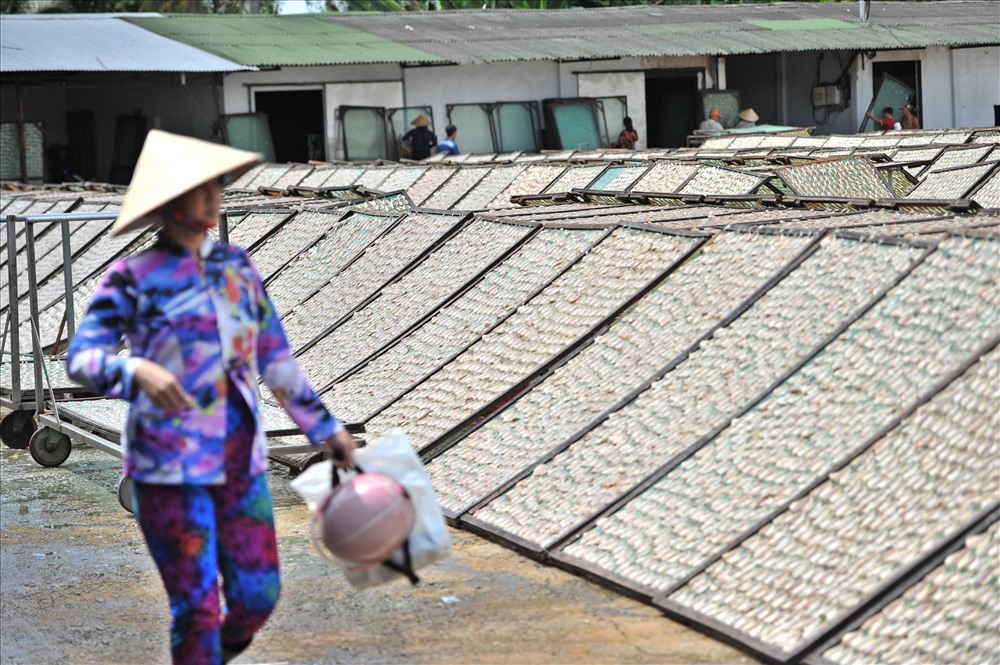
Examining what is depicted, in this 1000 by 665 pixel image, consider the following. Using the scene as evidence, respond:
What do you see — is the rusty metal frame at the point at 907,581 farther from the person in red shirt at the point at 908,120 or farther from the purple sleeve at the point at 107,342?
the person in red shirt at the point at 908,120

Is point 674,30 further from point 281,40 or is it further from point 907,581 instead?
point 907,581

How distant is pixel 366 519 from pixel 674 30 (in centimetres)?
2769

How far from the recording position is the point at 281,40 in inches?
1077

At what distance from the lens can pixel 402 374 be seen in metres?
7.57

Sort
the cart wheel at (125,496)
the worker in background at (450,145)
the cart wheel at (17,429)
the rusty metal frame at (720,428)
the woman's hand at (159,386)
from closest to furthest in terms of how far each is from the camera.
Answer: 1. the woman's hand at (159,386)
2. the rusty metal frame at (720,428)
3. the cart wheel at (125,496)
4. the cart wheel at (17,429)
5. the worker in background at (450,145)

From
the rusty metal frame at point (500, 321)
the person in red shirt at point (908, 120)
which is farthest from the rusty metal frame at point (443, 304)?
the person in red shirt at point (908, 120)

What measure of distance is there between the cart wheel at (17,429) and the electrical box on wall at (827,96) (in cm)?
2358

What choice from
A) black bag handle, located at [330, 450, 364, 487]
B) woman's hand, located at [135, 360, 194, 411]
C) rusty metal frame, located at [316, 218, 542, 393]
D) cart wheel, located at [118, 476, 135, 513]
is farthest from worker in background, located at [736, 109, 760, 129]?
woman's hand, located at [135, 360, 194, 411]

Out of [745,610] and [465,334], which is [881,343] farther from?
[465,334]

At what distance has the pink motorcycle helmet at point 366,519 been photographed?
366 centimetres

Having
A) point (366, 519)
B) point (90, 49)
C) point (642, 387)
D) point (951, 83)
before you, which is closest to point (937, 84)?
point (951, 83)

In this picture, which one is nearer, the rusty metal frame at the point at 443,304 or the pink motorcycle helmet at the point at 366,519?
the pink motorcycle helmet at the point at 366,519

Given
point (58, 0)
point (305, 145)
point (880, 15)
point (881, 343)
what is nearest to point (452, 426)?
point (881, 343)

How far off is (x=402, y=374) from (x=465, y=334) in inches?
15.2
